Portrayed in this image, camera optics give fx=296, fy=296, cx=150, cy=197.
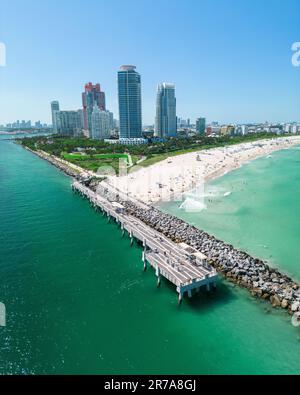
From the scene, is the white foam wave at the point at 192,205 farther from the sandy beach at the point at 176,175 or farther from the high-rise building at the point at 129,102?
the high-rise building at the point at 129,102

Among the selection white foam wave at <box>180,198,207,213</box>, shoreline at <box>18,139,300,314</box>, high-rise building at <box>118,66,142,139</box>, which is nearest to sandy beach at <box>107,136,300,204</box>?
white foam wave at <box>180,198,207,213</box>

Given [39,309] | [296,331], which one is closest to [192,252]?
[296,331]

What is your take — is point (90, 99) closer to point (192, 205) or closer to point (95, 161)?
point (95, 161)

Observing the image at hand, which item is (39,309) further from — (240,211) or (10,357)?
(240,211)

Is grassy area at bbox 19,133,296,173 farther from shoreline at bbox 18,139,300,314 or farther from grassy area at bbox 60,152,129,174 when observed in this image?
shoreline at bbox 18,139,300,314

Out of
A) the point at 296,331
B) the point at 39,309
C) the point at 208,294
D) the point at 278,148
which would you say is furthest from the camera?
the point at 278,148
